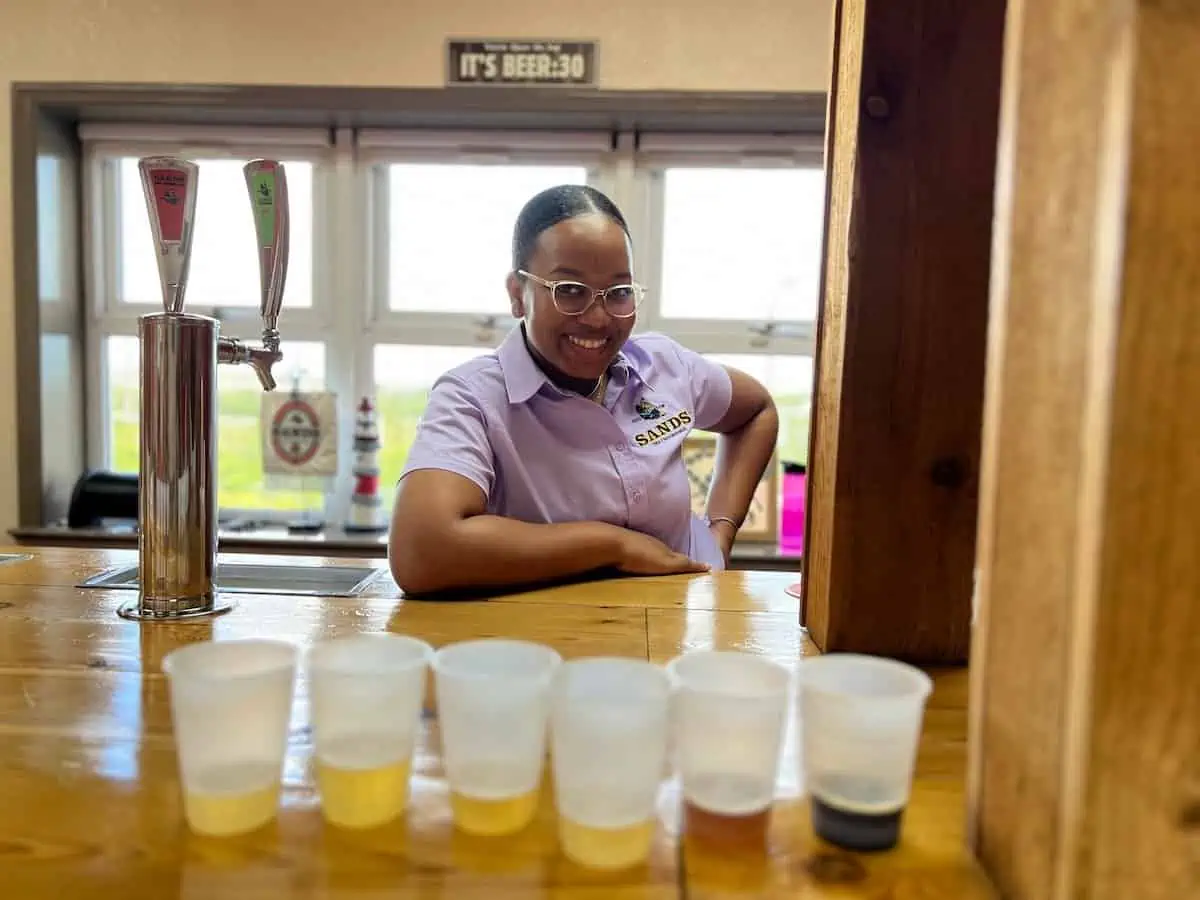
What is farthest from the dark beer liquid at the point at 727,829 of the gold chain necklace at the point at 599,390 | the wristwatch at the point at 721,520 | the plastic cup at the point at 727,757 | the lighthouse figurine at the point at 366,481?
the lighthouse figurine at the point at 366,481

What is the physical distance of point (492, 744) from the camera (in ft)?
1.61

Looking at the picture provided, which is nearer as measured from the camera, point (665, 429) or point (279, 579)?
point (279, 579)

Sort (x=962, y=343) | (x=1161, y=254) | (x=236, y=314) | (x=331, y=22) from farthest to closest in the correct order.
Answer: (x=236, y=314)
(x=331, y=22)
(x=962, y=343)
(x=1161, y=254)

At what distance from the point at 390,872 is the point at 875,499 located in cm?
48

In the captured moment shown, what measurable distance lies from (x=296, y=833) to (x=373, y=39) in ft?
8.45

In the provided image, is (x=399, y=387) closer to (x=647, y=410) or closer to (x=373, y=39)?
A: (x=373, y=39)

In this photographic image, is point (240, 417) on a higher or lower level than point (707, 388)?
lower

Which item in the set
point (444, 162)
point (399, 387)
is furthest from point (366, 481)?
point (444, 162)

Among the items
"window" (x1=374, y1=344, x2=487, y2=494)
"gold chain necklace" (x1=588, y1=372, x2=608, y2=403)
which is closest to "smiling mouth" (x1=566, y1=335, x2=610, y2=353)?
"gold chain necklace" (x1=588, y1=372, x2=608, y2=403)

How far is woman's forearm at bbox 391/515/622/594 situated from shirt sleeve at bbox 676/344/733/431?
0.68 m

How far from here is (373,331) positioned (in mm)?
2949

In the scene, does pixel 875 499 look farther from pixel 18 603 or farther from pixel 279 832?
pixel 18 603

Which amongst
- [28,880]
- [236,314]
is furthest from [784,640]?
[236,314]

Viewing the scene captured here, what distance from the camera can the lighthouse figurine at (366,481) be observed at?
279cm
